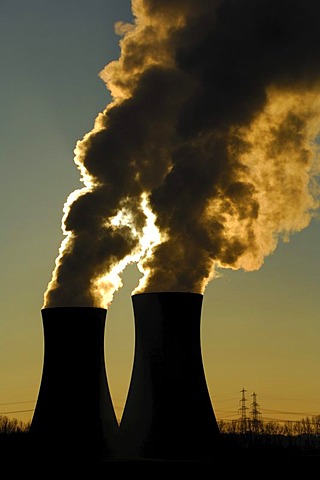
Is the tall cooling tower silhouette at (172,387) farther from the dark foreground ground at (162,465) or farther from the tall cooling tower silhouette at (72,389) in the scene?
the tall cooling tower silhouette at (72,389)

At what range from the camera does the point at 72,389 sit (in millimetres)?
21094

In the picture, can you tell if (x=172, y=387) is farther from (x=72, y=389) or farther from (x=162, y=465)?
(x=72, y=389)

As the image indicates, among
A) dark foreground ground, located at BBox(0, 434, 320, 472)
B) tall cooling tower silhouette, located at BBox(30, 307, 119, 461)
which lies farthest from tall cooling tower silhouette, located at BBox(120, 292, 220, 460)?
tall cooling tower silhouette, located at BBox(30, 307, 119, 461)

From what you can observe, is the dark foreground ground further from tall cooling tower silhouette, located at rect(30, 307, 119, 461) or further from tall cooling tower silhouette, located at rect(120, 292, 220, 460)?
tall cooling tower silhouette, located at rect(120, 292, 220, 460)

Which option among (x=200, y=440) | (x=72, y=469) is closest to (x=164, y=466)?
(x=200, y=440)

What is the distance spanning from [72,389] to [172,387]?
2628 millimetres

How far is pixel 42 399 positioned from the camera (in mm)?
21172

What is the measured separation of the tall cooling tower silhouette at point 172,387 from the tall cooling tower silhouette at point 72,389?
150cm

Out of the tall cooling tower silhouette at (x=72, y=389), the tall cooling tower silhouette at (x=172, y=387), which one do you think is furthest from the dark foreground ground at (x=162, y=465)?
the tall cooling tower silhouette at (x=172, y=387)

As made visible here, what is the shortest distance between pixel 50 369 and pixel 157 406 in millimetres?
2789

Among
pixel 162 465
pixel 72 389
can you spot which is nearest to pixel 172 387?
pixel 162 465

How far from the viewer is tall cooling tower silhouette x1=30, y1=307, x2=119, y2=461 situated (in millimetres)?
20828

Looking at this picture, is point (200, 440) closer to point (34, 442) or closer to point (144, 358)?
point (144, 358)

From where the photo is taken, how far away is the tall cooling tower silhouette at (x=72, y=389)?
20.8 m
